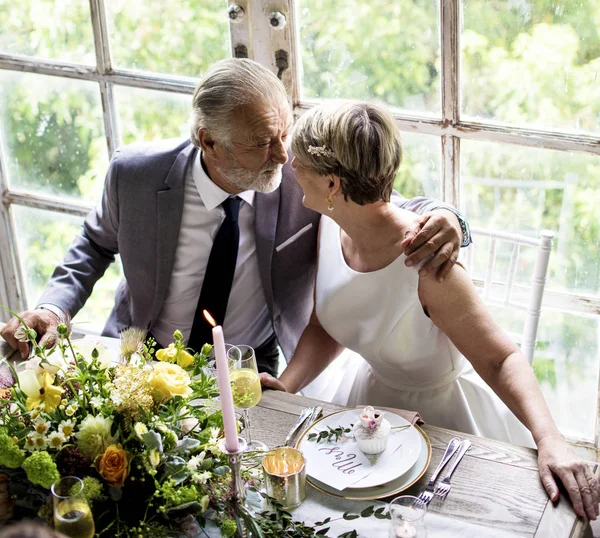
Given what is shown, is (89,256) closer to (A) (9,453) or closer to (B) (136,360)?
(B) (136,360)

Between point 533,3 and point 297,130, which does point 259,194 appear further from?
point 533,3

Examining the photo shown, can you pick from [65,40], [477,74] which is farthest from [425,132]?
[65,40]

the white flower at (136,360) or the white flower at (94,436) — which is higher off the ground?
the white flower at (136,360)

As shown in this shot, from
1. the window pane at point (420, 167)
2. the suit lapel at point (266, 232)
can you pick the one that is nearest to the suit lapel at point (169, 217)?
the suit lapel at point (266, 232)

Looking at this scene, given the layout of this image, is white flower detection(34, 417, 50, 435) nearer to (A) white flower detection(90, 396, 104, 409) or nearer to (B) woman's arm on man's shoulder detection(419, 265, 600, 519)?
(A) white flower detection(90, 396, 104, 409)

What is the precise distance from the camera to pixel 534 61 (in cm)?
204

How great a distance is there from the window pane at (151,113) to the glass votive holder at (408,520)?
1.69 metres

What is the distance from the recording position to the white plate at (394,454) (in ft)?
4.64

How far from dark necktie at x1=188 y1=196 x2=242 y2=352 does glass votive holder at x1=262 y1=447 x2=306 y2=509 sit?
0.83m

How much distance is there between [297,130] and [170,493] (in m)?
0.94

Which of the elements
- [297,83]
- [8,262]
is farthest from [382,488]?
[8,262]

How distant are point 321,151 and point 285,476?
0.76 m

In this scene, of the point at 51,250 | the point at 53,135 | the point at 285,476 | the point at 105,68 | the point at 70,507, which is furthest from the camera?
the point at 51,250

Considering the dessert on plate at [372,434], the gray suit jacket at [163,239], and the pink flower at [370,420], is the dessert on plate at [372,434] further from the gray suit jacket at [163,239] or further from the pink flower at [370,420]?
the gray suit jacket at [163,239]
